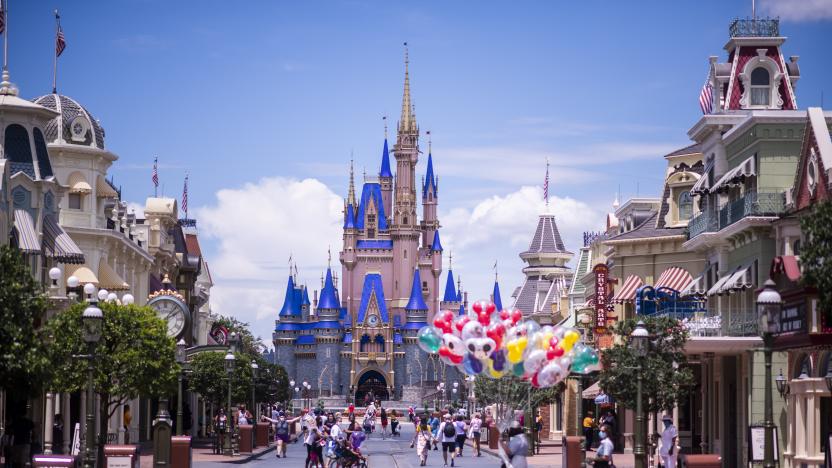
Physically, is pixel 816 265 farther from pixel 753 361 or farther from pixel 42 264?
pixel 42 264

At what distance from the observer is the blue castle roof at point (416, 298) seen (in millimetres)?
188500

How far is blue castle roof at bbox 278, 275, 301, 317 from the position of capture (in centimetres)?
19225

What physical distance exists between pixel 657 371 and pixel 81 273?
21.0 m

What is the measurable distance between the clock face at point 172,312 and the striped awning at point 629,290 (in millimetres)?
15461

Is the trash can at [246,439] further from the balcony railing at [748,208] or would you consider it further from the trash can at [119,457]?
the trash can at [119,457]

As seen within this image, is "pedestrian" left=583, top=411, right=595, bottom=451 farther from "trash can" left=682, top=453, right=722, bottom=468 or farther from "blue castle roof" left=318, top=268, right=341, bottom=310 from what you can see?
"blue castle roof" left=318, top=268, right=341, bottom=310

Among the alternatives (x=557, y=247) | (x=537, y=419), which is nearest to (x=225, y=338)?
(x=537, y=419)

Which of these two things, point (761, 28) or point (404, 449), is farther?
point (404, 449)

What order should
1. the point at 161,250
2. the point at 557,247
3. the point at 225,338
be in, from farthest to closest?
the point at 557,247
the point at 225,338
the point at 161,250

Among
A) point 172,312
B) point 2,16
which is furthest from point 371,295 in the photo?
point 2,16

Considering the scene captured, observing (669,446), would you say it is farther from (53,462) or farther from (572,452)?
(53,462)

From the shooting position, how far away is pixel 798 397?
37.7m

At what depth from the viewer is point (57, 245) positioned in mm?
44594

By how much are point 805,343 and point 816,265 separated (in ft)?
17.8
